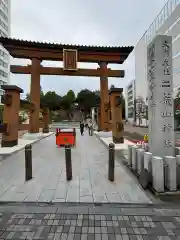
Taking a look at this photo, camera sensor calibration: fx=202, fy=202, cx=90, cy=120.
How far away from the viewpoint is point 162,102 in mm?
5141

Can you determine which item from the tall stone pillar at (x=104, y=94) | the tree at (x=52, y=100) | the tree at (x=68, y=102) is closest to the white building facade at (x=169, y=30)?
the tall stone pillar at (x=104, y=94)

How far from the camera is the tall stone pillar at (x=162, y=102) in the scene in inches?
203

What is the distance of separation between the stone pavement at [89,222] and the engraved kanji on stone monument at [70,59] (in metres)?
14.0

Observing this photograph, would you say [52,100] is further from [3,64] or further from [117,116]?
[117,116]

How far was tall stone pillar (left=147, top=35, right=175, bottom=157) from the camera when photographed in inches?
203

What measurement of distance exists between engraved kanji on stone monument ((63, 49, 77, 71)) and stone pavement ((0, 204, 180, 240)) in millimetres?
13998

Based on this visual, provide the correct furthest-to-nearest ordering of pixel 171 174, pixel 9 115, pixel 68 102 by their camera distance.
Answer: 1. pixel 68 102
2. pixel 9 115
3. pixel 171 174

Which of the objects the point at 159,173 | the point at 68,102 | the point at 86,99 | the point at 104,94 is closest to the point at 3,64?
the point at 68,102

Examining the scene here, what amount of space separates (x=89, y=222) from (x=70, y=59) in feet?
49.0

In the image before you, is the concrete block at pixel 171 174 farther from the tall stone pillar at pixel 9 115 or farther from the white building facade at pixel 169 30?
the white building facade at pixel 169 30

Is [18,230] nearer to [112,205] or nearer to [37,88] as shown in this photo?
[112,205]

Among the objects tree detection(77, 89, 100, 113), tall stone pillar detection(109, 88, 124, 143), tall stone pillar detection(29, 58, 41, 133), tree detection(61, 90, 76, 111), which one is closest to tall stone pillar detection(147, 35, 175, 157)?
tall stone pillar detection(109, 88, 124, 143)

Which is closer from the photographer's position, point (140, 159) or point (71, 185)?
point (71, 185)

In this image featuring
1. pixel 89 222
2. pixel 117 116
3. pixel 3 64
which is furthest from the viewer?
pixel 3 64
